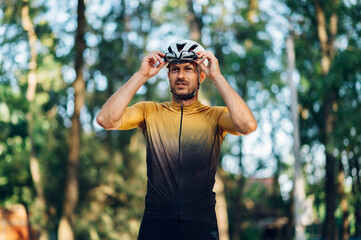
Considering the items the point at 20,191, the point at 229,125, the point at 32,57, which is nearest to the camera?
the point at 229,125

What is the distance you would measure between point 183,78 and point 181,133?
15.9 inches

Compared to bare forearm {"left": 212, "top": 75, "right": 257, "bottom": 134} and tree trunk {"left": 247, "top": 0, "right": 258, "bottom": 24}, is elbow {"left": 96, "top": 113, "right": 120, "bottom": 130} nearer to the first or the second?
bare forearm {"left": 212, "top": 75, "right": 257, "bottom": 134}

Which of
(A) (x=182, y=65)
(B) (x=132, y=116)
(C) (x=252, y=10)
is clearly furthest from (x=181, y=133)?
(C) (x=252, y=10)

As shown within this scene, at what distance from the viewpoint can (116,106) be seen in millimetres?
3719

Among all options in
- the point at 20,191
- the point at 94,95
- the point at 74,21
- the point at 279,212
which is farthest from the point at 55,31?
the point at 279,212

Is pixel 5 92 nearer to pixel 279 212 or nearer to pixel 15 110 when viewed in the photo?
pixel 15 110

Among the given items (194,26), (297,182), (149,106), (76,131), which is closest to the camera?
(149,106)

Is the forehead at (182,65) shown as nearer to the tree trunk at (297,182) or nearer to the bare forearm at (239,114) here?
the bare forearm at (239,114)

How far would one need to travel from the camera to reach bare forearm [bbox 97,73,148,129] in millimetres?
3719

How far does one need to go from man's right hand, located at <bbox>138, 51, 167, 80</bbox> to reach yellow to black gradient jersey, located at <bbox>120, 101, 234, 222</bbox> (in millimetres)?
263

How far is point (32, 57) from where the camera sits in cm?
2167

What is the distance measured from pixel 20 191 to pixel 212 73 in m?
31.8

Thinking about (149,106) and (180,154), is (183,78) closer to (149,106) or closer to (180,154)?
(149,106)

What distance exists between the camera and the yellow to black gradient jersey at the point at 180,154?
3631 millimetres
